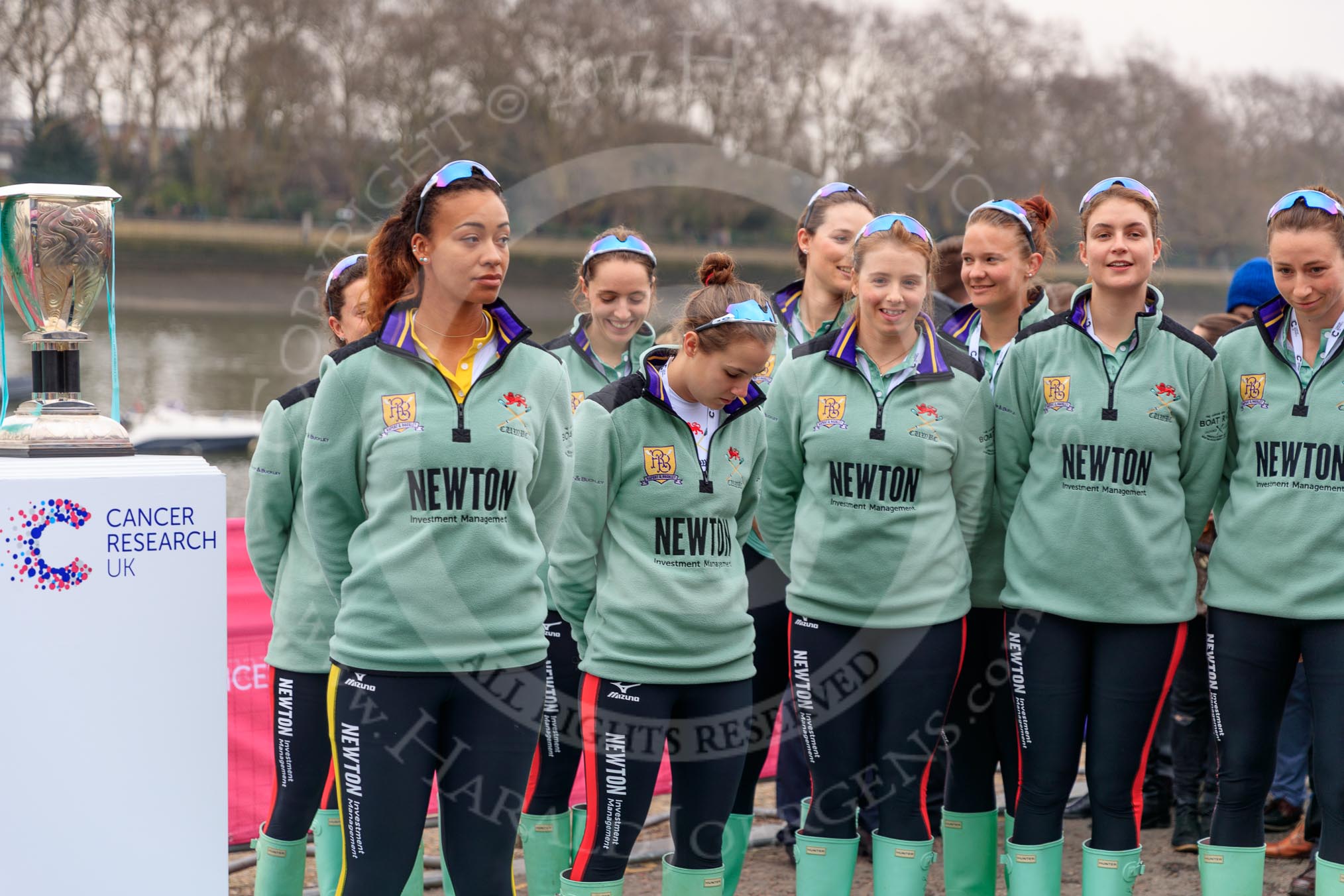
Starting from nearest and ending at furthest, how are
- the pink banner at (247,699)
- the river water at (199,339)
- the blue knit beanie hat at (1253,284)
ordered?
the pink banner at (247,699), the blue knit beanie hat at (1253,284), the river water at (199,339)

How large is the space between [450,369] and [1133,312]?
75.0 inches

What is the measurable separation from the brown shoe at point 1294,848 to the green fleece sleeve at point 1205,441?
5.59ft

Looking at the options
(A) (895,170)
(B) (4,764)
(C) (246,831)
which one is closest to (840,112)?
(A) (895,170)

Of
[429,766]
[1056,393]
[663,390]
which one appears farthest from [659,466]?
[1056,393]

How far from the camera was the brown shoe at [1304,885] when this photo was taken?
157 inches

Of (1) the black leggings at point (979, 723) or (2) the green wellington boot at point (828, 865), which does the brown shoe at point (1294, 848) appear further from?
(2) the green wellington boot at point (828, 865)

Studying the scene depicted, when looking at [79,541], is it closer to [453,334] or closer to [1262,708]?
[453,334]

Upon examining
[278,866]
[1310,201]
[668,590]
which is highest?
[1310,201]

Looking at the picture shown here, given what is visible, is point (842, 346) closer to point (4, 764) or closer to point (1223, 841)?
point (1223, 841)

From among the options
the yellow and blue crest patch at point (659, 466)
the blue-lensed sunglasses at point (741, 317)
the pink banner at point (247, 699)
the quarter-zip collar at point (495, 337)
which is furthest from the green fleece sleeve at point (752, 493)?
the pink banner at point (247, 699)

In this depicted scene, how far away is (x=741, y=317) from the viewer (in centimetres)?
316

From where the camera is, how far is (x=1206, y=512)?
3.46 metres

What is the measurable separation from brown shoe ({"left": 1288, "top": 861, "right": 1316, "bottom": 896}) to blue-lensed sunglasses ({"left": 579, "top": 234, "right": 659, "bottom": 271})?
2.88 meters

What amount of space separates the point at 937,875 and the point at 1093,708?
1.34 metres
